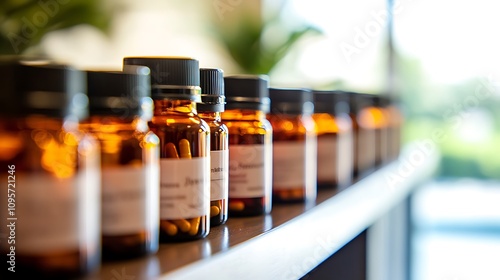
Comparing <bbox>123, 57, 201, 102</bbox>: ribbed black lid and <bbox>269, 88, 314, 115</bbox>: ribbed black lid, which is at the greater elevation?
<bbox>123, 57, 201, 102</bbox>: ribbed black lid

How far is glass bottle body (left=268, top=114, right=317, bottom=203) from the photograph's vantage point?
2.63 ft

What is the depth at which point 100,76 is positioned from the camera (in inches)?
18.3

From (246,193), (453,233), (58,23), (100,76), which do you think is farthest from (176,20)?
(453,233)

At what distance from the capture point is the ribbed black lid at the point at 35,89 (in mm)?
383

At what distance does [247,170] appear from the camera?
68 cm

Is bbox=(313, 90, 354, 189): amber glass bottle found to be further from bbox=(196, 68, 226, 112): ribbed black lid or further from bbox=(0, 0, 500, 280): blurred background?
bbox=(0, 0, 500, 280): blurred background

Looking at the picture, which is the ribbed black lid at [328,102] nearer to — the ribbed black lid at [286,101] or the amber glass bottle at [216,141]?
the ribbed black lid at [286,101]

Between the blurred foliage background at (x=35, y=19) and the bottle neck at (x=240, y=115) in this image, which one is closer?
the bottle neck at (x=240, y=115)

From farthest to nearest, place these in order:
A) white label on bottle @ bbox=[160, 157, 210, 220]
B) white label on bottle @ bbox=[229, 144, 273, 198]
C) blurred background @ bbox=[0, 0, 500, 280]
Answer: blurred background @ bbox=[0, 0, 500, 280] < white label on bottle @ bbox=[229, 144, 273, 198] < white label on bottle @ bbox=[160, 157, 210, 220]

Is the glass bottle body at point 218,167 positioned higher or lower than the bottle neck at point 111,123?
lower

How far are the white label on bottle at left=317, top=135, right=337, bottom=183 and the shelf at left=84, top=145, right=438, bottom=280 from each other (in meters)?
0.04

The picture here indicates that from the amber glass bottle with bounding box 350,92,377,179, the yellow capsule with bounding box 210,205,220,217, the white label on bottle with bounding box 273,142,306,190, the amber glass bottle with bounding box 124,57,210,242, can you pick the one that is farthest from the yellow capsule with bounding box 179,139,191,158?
the amber glass bottle with bounding box 350,92,377,179

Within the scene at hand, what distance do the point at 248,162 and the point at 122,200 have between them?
0.82 ft

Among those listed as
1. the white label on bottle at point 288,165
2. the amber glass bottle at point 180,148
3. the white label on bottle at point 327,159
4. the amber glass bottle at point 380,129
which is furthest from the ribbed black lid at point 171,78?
the amber glass bottle at point 380,129
